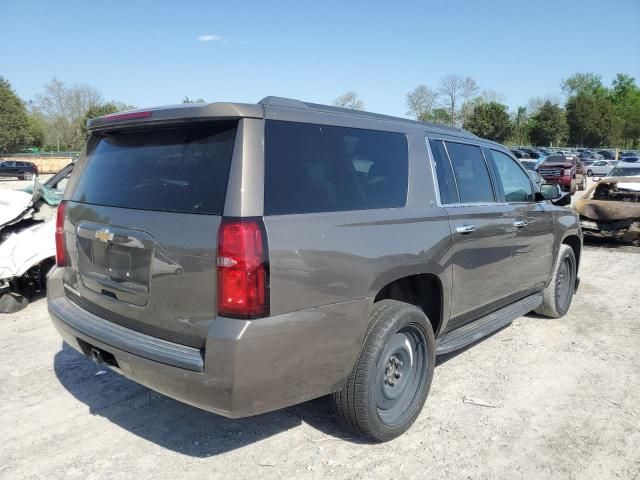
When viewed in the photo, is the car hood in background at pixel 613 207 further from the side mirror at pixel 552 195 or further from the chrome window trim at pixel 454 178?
the chrome window trim at pixel 454 178

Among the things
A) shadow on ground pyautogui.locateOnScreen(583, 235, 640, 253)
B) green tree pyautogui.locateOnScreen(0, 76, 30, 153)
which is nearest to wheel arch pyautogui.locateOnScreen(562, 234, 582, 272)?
shadow on ground pyautogui.locateOnScreen(583, 235, 640, 253)

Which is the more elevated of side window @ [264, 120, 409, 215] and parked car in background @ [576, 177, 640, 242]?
side window @ [264, 120, 409, 215]

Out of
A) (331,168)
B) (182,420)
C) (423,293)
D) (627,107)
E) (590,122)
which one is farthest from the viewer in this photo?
(627,107)

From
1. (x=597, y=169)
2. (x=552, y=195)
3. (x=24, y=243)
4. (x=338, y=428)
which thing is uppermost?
(x=597, y=169)

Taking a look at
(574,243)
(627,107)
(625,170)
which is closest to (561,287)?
(574,243)

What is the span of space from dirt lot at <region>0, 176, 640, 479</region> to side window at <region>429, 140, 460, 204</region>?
1.47 meters

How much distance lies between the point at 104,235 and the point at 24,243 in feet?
12.6

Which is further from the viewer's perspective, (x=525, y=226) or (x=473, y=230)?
(x=525, y=226)

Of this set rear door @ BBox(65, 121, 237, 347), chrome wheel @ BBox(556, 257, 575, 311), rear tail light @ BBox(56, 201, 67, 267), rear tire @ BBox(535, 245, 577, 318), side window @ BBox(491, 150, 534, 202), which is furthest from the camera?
chrome wheel @ BBox(556, 257, 575, 311)

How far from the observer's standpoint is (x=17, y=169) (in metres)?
39.1

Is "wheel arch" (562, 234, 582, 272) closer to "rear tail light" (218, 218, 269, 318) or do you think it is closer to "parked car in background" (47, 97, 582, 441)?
"parked car in background" (47, 97, 582, 441)

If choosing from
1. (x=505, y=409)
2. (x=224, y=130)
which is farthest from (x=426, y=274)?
(x=224, y=130)

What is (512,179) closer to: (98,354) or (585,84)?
(98,354)

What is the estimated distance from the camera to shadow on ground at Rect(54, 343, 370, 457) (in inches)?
126
